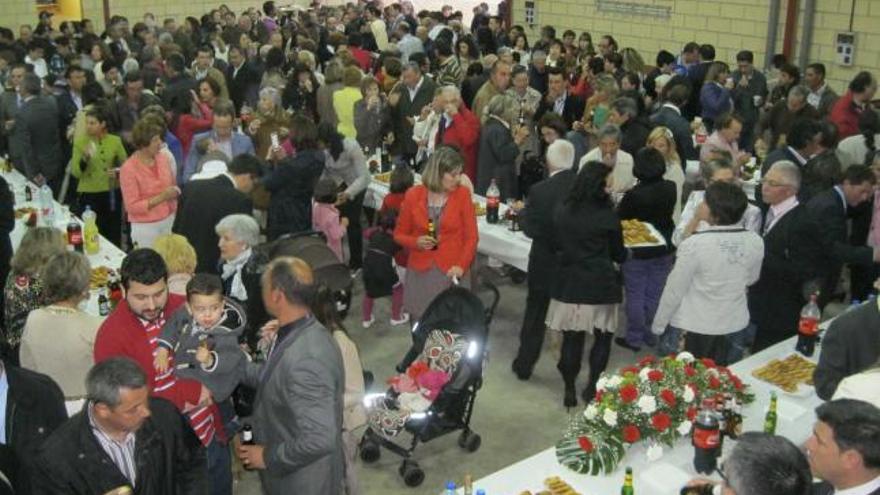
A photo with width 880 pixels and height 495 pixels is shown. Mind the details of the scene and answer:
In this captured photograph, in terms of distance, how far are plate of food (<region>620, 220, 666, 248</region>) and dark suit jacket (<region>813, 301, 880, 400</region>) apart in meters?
1.92

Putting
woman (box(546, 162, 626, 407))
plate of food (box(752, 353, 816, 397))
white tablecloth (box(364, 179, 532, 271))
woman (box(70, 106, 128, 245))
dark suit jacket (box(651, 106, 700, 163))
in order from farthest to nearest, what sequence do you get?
dark suit jacket (box(651, 106, 700, 163))
woman (box(70, 106, 128, 245))
white tablecloth (box(364, 179, 532, 271))
woman (box(546, 162, 626, 407))
plate of food (box(752, 353, 816, 397))

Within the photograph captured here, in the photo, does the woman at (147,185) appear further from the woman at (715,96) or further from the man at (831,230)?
the woman at (715,96)

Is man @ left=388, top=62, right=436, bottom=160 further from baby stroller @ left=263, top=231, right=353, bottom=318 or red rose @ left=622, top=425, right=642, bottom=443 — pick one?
red rose @ left=622, top=425, right=642, bottom=443

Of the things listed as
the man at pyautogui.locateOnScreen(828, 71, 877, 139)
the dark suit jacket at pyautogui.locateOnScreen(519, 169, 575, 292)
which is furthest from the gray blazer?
the man at pyautogui.locateOnScreen(828, 71, 877, 139)

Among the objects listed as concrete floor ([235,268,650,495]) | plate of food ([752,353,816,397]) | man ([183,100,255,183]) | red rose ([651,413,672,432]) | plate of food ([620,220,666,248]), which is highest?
man ([183,100,255,183])

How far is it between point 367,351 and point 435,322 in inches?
61.5

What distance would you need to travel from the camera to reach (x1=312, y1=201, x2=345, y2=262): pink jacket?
681 centimetres

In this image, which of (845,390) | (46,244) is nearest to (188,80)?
(46,244)

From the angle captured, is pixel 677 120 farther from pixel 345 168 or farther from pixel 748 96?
pixel 345 168

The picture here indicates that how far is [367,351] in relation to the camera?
656 centimetres

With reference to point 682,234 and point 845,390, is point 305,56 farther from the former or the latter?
point 845,390

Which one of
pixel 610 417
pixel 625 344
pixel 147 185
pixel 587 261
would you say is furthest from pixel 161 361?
pixel 625 344

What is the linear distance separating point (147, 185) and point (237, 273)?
62.4 inches

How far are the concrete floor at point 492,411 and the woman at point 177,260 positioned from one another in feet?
4.13
